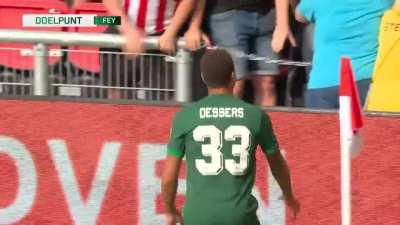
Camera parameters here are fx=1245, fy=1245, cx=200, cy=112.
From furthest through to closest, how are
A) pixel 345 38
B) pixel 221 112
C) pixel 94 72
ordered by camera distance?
pixel 94 72 < pixel 345 38 < pixel 221 112

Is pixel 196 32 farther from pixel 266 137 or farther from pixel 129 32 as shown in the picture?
pixel 266 137

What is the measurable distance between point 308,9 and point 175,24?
3.12 ft

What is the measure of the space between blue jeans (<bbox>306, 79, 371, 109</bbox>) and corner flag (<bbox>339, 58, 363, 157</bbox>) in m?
1.78

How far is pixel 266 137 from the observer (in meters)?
6.67

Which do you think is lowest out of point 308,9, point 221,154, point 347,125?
point 221,154

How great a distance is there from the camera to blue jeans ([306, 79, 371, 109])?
8766 millimetres

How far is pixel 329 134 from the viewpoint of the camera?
28.9ft

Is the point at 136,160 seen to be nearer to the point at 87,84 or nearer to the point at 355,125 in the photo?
the point at 87,84

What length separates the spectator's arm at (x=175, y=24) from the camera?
8781 millimetres

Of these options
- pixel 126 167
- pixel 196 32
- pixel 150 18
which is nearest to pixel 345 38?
pixel 196 32

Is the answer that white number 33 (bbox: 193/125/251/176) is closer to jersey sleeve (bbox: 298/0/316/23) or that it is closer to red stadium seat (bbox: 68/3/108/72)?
jersey sleeve (bbox: 298/0/316/23)

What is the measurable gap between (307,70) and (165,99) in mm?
1061

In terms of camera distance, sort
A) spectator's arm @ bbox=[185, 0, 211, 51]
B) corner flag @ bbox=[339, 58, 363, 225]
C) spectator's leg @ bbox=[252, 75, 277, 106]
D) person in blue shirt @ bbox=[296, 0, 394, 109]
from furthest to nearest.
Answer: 1. spectator's leg @ bbox=[252, 75, 277, 106]
2. spectator's arm @ bbox=[185, 0, 211, 51]
3. person in blue shirt @ bbox=[296, 0, 394, 109]
4. corner flag @ bbox=[339, 58, 363, 225]

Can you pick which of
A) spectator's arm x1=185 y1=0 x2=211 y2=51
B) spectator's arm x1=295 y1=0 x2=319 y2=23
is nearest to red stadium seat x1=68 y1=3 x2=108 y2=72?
spectator's arm x1=185 y1=0 x2=211 y2=51
